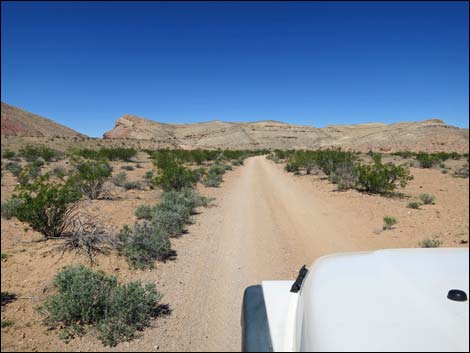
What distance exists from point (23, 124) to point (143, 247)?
2716 inches

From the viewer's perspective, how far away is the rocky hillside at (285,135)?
92812mm

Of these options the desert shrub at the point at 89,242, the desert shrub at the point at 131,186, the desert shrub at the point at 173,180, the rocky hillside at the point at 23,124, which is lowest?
the desert shrub at the point at 89,242

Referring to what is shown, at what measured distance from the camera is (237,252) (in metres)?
6.80

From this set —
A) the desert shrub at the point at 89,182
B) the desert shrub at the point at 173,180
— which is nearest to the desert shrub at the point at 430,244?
the desert shrub at the point at 173,180

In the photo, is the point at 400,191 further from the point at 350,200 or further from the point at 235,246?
the point at 235,246

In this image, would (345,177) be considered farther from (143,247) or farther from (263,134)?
(263,134)

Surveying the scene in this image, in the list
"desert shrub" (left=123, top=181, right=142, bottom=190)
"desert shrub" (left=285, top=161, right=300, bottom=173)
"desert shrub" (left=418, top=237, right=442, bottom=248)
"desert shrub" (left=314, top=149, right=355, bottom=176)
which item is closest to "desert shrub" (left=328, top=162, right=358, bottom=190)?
"desert shrub" (left=314, top=149, right=355, bottom=176)

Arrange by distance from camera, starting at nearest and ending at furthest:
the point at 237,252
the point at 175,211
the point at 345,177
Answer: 1. the point at 237,252
2. the point at 175,211
3. the point at 345,177

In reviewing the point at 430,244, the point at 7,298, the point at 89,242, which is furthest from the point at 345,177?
the point at 7,298

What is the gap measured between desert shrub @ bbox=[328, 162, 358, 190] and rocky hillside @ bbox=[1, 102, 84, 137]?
50.9m

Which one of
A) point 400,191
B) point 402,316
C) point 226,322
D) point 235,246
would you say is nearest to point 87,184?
point 235,246

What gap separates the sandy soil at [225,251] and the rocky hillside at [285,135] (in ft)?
269

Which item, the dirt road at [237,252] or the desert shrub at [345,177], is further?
the desert shrub at [345,177]

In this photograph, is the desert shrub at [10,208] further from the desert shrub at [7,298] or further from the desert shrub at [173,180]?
the desert shrub at [173,180]
